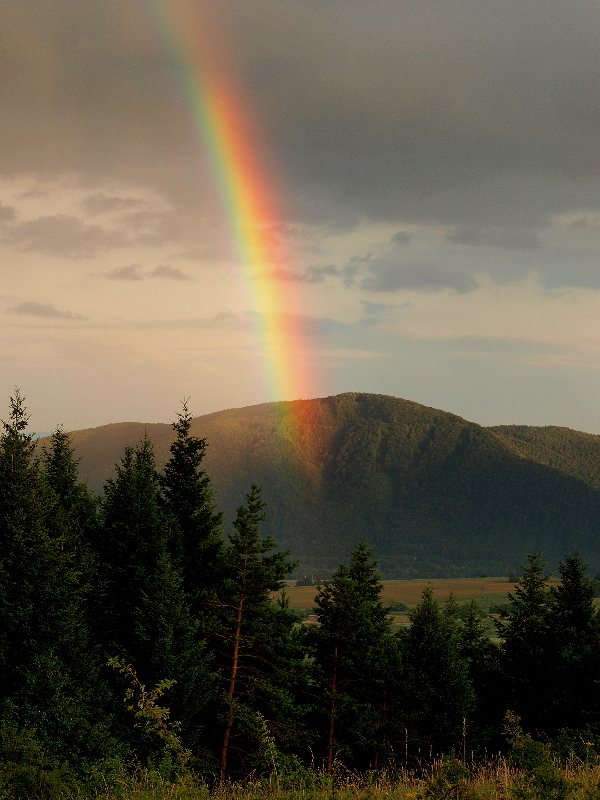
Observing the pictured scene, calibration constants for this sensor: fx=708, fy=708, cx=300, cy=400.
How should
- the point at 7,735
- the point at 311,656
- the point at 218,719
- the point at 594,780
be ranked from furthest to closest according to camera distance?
the point at 311,656 → the point at 218,719 → the point at 7,735 → the point at 594,780

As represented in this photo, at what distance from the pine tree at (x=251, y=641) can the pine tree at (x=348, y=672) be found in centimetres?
391

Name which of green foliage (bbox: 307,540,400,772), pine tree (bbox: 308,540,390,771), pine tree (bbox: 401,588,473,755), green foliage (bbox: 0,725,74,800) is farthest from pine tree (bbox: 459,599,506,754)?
green foliage (bbox: 0,725,74,800)

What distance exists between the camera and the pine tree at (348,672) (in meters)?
42.9

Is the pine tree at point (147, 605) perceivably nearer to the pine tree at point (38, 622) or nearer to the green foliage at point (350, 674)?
the pine tree at point (38, 622)

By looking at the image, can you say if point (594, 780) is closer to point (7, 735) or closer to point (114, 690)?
point (7, 735)

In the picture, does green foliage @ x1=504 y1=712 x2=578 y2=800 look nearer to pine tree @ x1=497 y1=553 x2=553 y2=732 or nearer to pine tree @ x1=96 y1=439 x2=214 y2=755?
pine tree @ x1=96 y1=439 x2=214 y2=755

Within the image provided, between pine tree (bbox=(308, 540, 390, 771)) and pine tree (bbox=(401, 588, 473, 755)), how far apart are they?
2227 mm

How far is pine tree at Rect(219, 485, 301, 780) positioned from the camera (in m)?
37.8

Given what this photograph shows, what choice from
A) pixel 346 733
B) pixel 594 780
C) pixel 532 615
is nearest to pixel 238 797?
pixel 594 780

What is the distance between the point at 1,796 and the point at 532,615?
153 feet

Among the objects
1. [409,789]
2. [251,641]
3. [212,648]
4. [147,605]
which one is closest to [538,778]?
[409,789]

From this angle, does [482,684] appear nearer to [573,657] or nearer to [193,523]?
[573,657]

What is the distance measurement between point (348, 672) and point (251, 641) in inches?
378

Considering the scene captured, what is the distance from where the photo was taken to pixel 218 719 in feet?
125
